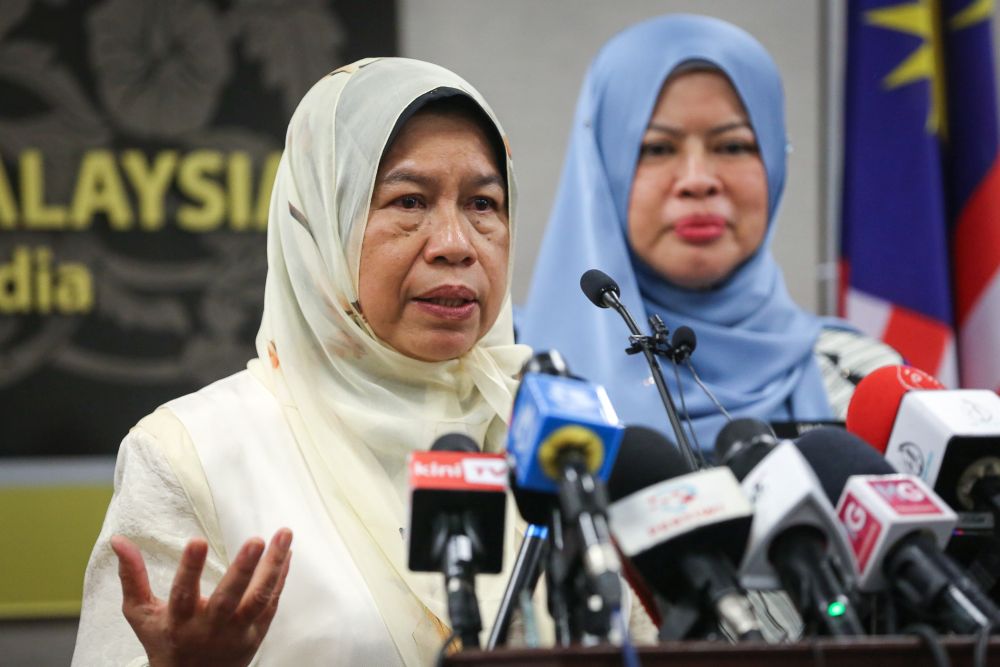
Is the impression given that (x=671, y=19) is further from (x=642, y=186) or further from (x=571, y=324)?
(x=571, y=324)

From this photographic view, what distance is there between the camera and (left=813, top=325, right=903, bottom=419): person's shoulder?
8.57 ft

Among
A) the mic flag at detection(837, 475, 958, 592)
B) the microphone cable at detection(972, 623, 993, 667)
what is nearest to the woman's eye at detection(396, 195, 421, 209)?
the mic flag at detection(837, 475, 958, 592)

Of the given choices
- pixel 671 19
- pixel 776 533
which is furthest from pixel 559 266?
pixel 776 533

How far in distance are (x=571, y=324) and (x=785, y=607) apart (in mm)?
953

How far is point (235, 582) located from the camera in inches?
45.4

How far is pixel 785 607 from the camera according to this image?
1.88 metres

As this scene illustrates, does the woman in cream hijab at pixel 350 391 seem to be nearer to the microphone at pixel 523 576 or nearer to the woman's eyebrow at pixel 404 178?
the woman's eyebrow at pixel 404 178

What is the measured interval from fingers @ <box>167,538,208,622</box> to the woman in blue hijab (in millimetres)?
1484

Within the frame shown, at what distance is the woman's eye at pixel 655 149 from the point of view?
2.68m

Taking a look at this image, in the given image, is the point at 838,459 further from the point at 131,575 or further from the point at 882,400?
the point at 131,575

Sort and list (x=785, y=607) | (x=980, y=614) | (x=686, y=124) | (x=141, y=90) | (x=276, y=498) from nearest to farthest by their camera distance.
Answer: (x=980, y=614), (x=276, y=498), (x=785, y=607), (x=686, y=124), (x=141, y=90)

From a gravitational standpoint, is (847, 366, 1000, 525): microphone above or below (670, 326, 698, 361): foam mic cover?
below

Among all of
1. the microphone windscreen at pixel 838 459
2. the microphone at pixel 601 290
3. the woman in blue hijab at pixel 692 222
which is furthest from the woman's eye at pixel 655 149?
the microphone windscreen at pixel 838 459

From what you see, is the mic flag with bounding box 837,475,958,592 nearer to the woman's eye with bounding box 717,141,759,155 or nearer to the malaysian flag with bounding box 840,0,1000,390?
the woman's eye with bounding box 717,141,759,155
